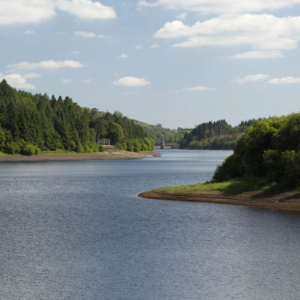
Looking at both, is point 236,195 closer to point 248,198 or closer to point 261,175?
point 248,198

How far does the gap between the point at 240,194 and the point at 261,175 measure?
8.16 metres

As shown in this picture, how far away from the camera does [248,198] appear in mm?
59375

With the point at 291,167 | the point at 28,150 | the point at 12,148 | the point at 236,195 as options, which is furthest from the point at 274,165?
the point at 12,148

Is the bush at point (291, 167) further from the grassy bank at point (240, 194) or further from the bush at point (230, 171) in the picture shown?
the bush at point (230, 171)

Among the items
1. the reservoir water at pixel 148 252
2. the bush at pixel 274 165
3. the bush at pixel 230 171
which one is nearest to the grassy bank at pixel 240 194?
the bush at pixel 274 165

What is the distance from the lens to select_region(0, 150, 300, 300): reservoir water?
2498cm

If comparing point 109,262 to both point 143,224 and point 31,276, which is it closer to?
point 31,276

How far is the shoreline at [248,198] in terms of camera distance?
5523 centimetres

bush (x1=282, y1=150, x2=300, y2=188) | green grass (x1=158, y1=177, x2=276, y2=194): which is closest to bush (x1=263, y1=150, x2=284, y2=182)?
green grass (x1=158, y1=177, x2=276, y2=194)

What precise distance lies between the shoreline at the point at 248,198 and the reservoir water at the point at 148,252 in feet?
8.87

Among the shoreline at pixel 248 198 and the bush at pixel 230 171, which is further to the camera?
the bush at pixel 230 171

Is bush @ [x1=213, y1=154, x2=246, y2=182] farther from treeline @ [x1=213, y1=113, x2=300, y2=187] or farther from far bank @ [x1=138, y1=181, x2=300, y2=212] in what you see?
far bank @ [x1=138, y1=181, x2=300, y2=212]

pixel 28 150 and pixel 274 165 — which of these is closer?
pixel 274 165

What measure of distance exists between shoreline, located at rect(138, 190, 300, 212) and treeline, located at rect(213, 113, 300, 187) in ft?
8.90
